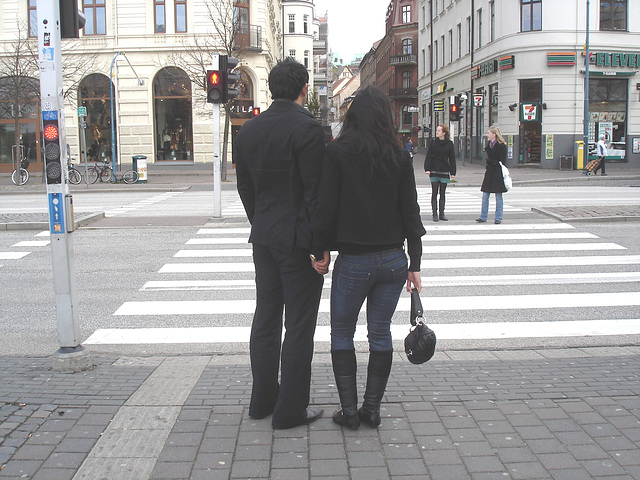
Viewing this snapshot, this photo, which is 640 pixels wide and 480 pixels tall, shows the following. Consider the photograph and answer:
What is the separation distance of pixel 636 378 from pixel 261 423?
2.63 meters

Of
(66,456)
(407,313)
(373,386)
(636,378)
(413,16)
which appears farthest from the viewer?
(413,16)

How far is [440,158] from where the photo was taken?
527 inches

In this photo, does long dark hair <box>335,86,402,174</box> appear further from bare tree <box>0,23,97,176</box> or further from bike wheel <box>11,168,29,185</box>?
bike wheel <box>11,168,29,185</box>

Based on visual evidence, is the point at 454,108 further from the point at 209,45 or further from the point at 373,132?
the point at 373,132

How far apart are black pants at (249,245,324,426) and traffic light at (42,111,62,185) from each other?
1.71 m

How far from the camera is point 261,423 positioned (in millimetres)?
3885

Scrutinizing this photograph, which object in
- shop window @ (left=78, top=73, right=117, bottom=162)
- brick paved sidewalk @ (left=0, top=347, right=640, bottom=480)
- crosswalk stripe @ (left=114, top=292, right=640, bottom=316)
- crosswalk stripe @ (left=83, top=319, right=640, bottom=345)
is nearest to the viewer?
brick paved sidewalk @ (left=0, top=347, right=640, bottom=480)

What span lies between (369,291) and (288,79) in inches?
50.3

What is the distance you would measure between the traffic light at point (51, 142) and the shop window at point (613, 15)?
1369 inches

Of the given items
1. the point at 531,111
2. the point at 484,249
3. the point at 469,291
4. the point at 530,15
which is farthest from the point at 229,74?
the point at 530,15

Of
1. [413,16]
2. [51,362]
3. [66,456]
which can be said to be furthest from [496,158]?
[413,16]

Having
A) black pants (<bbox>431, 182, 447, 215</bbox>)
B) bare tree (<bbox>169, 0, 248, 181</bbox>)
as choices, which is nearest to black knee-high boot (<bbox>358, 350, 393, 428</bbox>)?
black pants (<bbox>431, 182, 447, 215</bbox>)

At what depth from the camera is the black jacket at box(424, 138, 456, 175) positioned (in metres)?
13.3

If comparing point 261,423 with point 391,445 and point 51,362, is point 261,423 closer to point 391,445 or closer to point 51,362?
point 391,445
